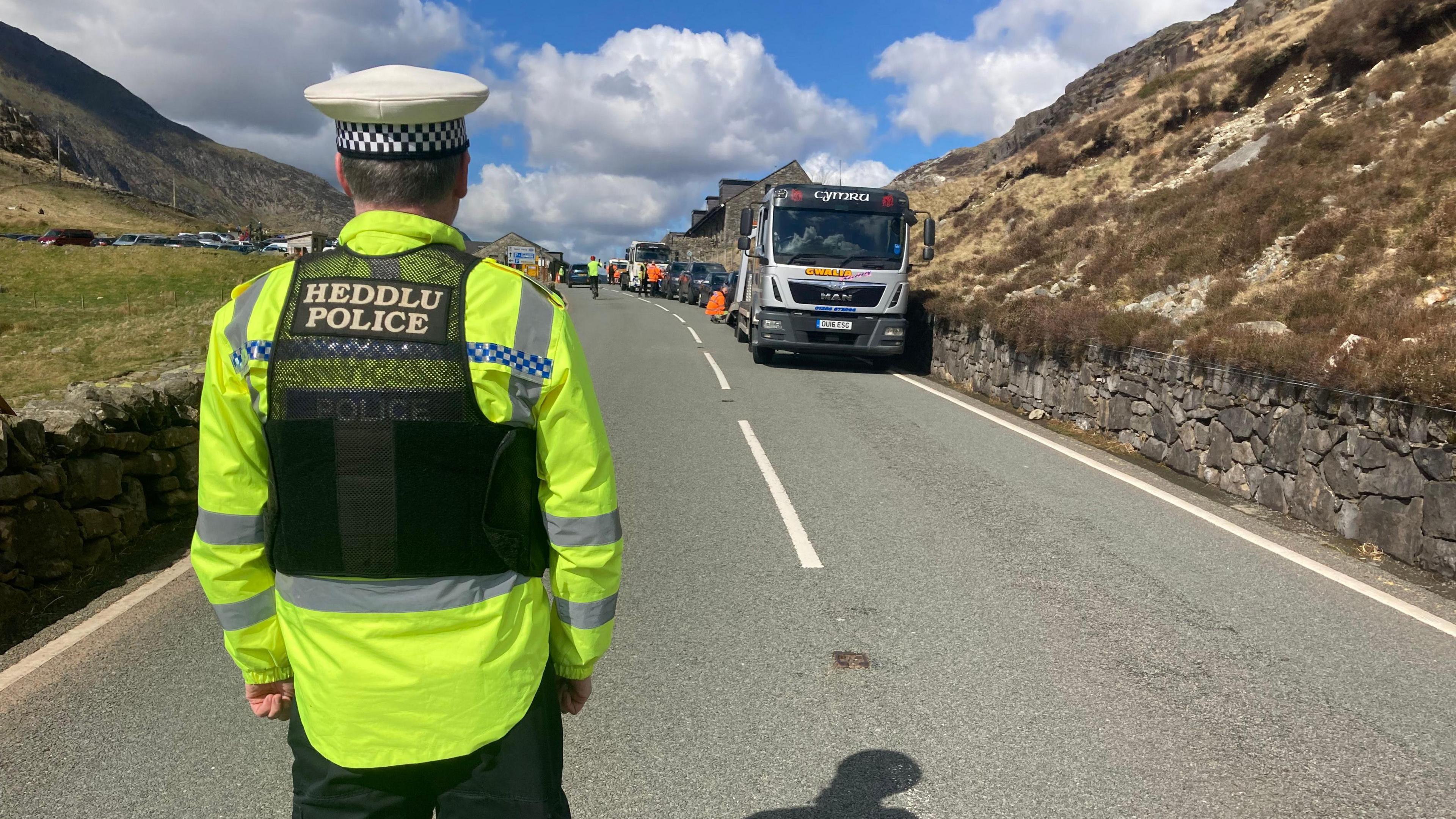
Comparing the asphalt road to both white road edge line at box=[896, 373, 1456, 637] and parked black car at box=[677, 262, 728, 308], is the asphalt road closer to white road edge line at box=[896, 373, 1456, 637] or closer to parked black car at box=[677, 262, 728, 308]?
white road edge line at box=[896, 373, 1456, 637]

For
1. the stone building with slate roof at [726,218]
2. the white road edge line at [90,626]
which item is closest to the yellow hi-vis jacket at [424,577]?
the white road edge line at [90,626]

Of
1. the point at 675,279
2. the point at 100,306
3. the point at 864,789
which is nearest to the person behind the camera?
the point at 864,789

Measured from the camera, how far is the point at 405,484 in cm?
168

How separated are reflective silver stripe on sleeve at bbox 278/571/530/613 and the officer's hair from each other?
72 centimetres

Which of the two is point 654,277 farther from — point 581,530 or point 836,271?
point 581,530

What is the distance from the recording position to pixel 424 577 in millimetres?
1715

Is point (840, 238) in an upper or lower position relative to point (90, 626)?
upper

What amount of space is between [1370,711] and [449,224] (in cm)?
422

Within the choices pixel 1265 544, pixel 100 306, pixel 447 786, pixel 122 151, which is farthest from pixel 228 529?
pixel 122 151

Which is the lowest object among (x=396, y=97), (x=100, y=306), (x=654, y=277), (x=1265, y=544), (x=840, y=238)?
(x=1265, y=544)

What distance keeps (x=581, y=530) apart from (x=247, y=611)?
68 cm

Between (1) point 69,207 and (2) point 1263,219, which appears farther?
(1) point 69,207

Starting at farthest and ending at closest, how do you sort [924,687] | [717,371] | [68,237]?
[68,237], [717,371], [924,687]

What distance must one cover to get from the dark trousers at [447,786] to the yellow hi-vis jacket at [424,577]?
0.03 meters
